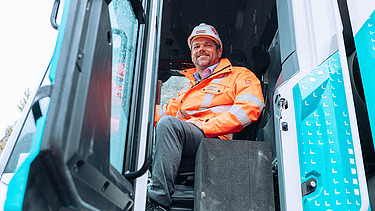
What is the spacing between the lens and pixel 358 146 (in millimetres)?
1496

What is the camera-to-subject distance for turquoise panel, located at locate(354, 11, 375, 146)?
1.44 m

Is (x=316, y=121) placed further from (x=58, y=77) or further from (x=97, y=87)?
(x=58, y=77)

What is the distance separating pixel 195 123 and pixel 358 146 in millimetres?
1123

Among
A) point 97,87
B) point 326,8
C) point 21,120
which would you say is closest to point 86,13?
point 97,87

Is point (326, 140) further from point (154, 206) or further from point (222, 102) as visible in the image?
point (222, 102)

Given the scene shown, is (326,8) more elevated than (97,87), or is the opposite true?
(326,8)

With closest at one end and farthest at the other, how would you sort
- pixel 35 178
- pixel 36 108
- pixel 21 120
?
pixel 35 178 → pixel 36 108 → pixel 21 120

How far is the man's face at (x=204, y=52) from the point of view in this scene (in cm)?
300

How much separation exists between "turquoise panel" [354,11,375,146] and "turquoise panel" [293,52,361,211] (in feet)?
0.38

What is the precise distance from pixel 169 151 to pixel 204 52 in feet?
3.82

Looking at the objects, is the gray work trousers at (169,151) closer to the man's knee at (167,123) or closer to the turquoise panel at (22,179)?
the man's knee at (167,123)

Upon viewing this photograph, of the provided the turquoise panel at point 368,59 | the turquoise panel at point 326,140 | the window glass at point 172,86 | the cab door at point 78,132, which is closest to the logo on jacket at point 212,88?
the window glass at point 172,86

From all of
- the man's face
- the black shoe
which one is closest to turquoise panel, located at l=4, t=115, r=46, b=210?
the black shoe

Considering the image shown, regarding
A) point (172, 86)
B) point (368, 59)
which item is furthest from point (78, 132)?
point (172, 86)
